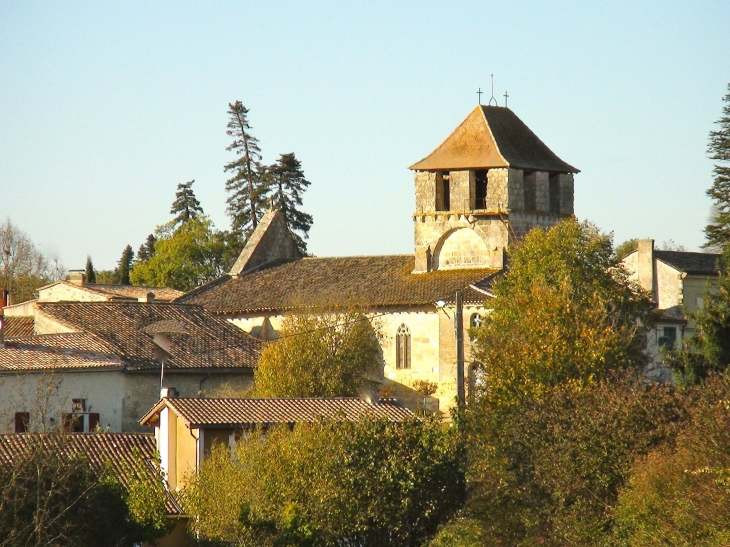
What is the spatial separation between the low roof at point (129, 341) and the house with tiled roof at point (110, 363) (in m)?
0.03

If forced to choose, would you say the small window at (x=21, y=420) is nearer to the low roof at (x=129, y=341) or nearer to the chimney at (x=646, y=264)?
the low roof at (x=129, y=341)

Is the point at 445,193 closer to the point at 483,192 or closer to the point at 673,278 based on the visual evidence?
the point at 483,192

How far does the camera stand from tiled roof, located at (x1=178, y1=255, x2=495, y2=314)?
1877 inches

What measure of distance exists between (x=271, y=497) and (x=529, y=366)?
29.0 ft

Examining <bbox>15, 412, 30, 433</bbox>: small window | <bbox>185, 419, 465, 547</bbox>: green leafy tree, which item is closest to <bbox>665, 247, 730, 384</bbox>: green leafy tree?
<bbox>185, 419, 465, 547</bbox>: green leafy tree

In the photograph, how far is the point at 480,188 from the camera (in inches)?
2028

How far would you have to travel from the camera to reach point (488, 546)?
2517 centimetres

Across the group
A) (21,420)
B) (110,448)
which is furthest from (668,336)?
(110,448)

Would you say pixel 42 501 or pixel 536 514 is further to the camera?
pixel 536 514

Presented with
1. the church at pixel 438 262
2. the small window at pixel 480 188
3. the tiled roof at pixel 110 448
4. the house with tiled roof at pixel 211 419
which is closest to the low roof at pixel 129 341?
the church at pixel 438 262

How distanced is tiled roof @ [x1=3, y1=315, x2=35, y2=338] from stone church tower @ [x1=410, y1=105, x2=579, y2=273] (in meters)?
13.5

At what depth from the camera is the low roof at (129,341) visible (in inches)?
1565

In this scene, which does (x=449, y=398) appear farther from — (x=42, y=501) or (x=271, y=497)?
(x=42, y=501)

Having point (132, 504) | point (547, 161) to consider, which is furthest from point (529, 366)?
point (547, 161)
